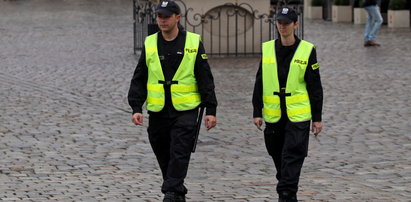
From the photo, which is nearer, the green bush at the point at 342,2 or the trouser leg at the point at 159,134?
the trouser leg at the point at 159,134

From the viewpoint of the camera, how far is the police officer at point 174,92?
752 centimetres

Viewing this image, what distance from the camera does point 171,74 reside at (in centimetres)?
756

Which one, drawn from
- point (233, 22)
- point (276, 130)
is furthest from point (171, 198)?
point (233, 22)

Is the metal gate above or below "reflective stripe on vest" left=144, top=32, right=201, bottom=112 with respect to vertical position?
below

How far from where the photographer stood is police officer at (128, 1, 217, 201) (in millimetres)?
7523

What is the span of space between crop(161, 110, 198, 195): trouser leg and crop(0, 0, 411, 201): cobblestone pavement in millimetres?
593

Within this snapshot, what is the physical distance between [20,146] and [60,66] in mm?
8893

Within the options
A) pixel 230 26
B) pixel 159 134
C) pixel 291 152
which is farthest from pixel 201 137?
pixel 230 26

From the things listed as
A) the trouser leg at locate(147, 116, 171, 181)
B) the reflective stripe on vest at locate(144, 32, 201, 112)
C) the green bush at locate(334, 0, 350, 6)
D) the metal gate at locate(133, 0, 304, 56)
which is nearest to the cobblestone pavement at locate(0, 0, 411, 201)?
the trouser leg at locate(147, 116, 171, 181)

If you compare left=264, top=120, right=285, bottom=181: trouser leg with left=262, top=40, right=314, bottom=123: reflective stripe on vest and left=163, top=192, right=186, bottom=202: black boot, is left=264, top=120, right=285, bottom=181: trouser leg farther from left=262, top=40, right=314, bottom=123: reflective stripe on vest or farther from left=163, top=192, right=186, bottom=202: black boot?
left=163, top=192, right=186, bottom=202: black boot

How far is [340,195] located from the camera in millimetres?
8242

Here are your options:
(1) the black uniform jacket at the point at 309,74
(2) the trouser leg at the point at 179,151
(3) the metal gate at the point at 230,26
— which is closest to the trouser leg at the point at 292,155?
(1) the black uniform jacket at the point at 309,74

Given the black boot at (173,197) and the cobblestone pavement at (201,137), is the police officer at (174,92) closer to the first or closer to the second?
the black boot at (173,197)

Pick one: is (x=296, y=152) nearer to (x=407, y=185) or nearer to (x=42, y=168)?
(x=407, y=185)
